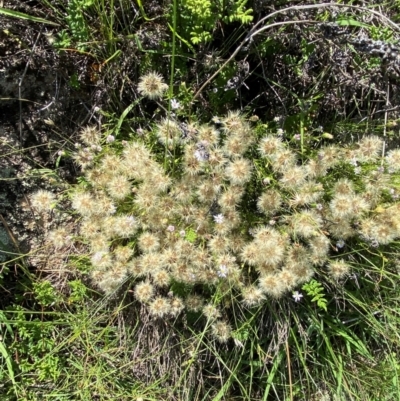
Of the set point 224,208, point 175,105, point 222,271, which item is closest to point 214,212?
point 224,208

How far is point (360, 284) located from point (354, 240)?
0.29 m

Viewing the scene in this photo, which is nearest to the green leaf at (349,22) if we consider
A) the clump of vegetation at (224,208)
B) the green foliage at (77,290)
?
the clump of vegetation at (224,208)

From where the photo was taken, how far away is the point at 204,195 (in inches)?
72.0

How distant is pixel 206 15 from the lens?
1.79 m

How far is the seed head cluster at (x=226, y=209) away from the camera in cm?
183

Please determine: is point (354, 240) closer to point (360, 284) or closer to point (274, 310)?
point (360, 284)

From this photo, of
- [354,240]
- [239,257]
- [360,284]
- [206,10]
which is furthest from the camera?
[360,284]

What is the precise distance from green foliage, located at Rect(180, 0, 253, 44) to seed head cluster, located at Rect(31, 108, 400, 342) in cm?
28

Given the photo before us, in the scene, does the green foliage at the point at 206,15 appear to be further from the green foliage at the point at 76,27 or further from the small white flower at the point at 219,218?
the small white flower at the point at 219,218

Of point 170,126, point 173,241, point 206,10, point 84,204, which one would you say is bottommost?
point 173,241

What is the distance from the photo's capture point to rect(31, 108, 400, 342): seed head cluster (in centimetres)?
183

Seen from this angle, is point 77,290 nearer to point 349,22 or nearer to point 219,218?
point 219,218

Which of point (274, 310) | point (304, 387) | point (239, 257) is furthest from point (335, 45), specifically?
point (304, 387)

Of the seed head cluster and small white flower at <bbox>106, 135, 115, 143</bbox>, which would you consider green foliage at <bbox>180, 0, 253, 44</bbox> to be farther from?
small white flower at <bbox>106, 135, 115, 143</bbox>
